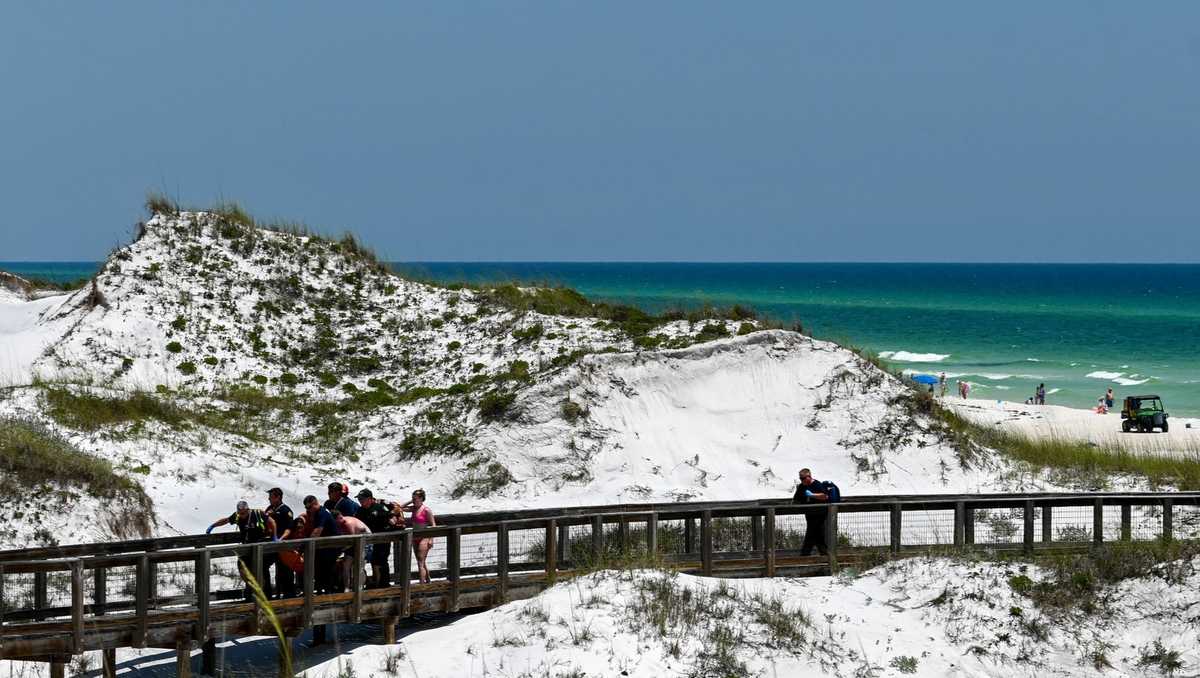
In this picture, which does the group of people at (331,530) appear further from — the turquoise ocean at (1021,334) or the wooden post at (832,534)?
the turquoise ocean at (1021,334)

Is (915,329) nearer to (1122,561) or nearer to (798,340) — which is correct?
(798,340)

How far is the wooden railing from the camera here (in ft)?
52.8

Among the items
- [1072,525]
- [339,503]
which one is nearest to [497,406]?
[1072,525]

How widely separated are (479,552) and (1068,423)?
128ft

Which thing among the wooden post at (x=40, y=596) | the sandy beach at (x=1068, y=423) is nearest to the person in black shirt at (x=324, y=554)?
the wooden post at (x=40, y=596)

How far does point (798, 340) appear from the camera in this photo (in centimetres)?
3566

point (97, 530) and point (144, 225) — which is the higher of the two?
point (144, 225)

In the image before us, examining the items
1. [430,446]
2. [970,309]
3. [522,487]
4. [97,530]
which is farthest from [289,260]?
[970,309]

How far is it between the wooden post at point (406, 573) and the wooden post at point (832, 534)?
249 inches

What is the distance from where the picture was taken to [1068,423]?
53.8m

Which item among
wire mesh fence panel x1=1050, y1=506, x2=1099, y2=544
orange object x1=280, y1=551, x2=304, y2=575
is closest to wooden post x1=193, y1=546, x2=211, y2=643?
orange object x1=280, y1=551, x2=304, y2=575

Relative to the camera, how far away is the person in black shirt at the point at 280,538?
17484 millimetres

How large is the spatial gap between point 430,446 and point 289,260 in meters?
12.1

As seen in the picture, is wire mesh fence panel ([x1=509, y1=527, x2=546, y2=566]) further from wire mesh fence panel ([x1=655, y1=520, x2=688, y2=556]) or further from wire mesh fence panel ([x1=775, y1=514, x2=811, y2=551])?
wire mesh fence panel ([x1=775, y1=514, x2=811, y2=551])
